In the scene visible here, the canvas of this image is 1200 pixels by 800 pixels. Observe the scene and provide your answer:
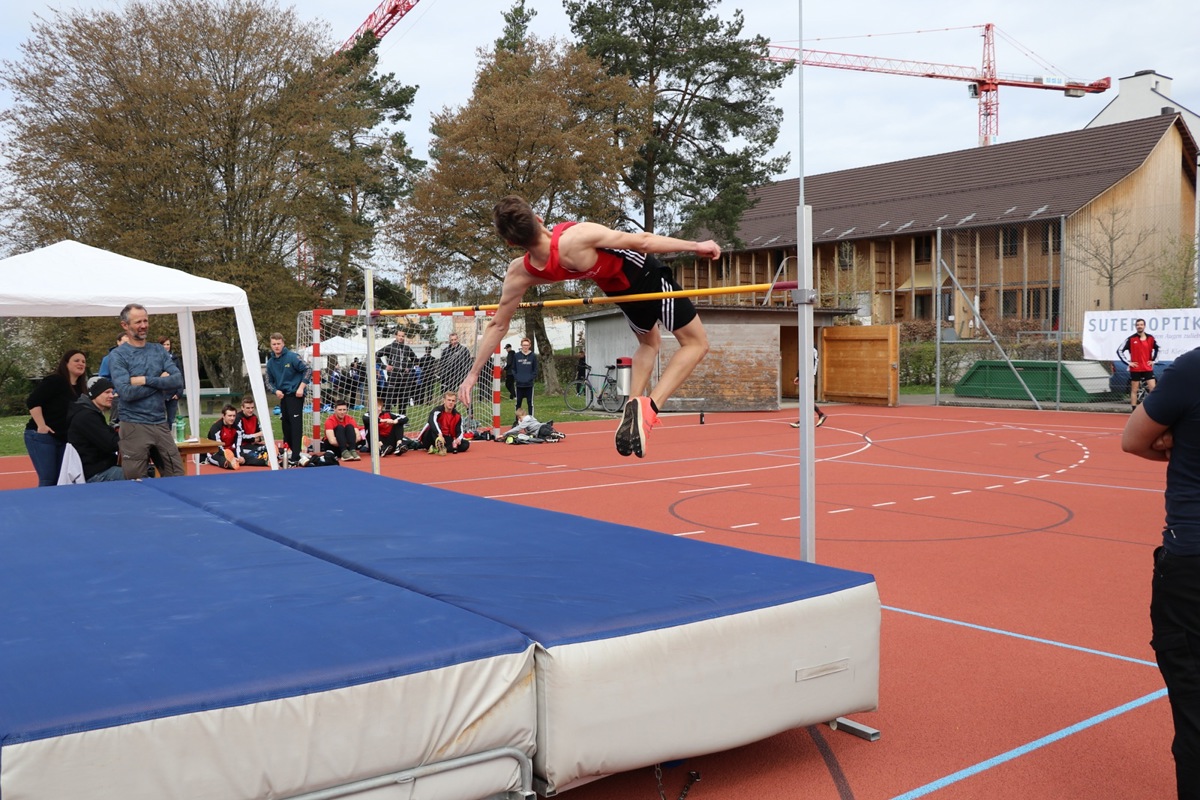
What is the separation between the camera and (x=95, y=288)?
9312 millimetres

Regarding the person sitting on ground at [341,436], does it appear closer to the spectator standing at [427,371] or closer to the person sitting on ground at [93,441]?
the spectator standing at [427,371]

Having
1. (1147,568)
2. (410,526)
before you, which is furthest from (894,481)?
(410,526)

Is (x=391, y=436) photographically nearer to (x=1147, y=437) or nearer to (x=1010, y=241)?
(x=1147, y=437)

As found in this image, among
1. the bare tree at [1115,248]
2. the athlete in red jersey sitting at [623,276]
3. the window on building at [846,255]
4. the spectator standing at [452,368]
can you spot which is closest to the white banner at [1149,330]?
the bare tree at [1115,248]

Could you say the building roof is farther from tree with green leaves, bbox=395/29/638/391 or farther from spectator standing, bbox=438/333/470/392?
spectator standing, bbox=438/333/470/392

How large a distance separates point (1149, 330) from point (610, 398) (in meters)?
11.2

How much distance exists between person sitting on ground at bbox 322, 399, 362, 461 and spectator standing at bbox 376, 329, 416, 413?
1.89 metres

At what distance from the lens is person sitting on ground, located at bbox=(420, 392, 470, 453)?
15.2 m

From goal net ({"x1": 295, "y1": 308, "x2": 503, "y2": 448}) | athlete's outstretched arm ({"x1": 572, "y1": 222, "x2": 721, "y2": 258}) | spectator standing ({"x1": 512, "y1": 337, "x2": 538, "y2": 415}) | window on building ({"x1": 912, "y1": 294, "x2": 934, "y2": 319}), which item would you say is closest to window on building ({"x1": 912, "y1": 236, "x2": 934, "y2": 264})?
window on building ({"x1": 912, "y1": 294, "x2": 934, "y2": 319})

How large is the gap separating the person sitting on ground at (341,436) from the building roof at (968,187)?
25.0 meters

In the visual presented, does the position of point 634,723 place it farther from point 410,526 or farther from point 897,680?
point 410,526

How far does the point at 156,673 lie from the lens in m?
2.66

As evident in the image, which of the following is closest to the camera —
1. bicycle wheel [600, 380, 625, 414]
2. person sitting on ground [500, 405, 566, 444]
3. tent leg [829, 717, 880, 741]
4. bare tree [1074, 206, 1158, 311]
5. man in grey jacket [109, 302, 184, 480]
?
tent leg [829, 717, 880, 741]

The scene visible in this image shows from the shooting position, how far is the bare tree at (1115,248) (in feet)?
100
